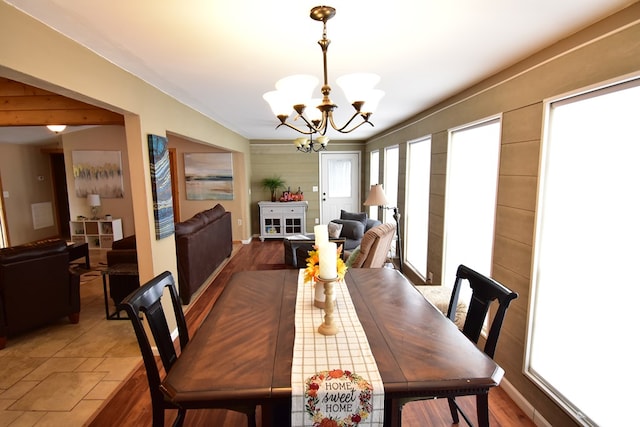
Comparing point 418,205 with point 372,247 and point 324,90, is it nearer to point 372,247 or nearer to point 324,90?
point 372,247

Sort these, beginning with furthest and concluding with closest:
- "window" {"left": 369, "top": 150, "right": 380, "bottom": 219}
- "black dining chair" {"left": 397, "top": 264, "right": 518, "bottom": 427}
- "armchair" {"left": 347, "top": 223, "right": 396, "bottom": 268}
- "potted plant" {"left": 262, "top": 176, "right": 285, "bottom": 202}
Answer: "potted plant" {"left": 262, "top": 176, "right": 285, "bottom": 202}
"window" {"left": 369, "top": 150, "right": 380, "bottom": 219}
"armchair" {"left": 347, "top": 223, "right": 396, "bottom": 268}
"black dining chair" {"left": 397, "top": 264, "right": 518, "bottom": 427}

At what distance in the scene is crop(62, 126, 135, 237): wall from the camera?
594 centimetres

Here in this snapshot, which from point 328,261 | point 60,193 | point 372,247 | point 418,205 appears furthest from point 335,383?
point 60,193

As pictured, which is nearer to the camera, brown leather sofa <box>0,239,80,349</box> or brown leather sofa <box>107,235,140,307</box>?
brown leather sofa <box>0,239,80,349</box>

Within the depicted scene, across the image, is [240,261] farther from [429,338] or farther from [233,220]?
[429,338]

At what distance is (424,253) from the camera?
13.4ft

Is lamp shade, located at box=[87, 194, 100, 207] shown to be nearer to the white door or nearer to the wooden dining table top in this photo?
the white door

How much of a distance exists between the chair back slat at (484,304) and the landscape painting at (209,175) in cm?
560

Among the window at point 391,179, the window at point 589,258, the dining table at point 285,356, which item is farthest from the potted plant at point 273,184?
the window at point 589,258

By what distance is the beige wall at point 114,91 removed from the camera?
55.7 inches

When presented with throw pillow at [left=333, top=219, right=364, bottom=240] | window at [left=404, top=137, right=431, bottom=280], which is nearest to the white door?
throw pillow at [left=333, top=219, right=364, bottom=240]

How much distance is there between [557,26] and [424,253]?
2876 mm

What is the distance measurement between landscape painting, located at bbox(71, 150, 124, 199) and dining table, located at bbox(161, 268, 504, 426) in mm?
5496

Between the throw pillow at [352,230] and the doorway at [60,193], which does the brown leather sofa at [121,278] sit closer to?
Answer: the throw pillow at [352,230]
